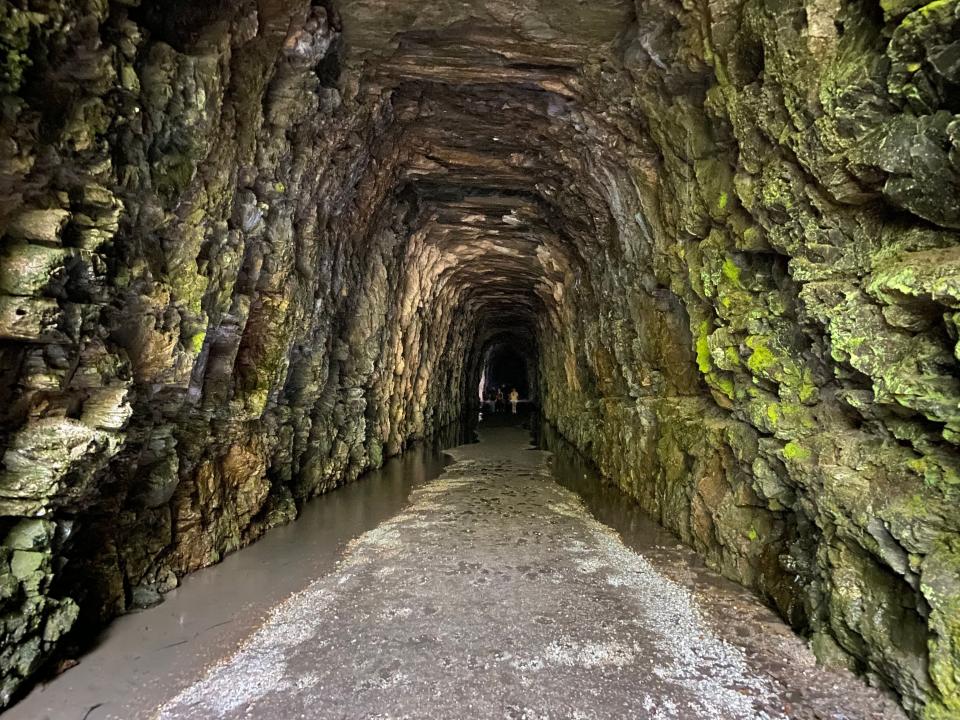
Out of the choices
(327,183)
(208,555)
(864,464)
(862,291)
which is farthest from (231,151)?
(864,464)

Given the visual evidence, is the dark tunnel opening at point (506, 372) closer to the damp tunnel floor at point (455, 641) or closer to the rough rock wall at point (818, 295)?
the rough rock wall at point (818, 295)

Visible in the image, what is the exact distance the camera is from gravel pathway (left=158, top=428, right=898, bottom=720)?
14.9 ft

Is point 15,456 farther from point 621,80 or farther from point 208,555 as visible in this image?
point 621,80

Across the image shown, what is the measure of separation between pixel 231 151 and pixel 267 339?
2985 mm

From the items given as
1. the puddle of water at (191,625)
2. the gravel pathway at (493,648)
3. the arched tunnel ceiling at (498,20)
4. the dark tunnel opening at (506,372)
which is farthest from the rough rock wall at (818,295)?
the dark tunnel opening at (506,372)

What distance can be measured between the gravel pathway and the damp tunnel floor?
0.7 inches

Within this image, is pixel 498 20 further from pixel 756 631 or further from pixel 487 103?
pixel 756 631

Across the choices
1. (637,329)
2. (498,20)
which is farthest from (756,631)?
(498,20)

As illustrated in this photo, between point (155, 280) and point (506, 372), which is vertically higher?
point (155, 280)

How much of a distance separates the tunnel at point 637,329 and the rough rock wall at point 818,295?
31mm

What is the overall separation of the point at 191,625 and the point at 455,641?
271 cm

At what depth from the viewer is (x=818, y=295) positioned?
517cm

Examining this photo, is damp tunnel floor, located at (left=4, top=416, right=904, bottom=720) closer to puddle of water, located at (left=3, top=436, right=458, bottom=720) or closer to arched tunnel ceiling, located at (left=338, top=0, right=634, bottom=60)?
puddle of water, located at (left=3, top=436, right=458, bottom=720)

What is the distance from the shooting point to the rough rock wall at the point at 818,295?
4.00m
